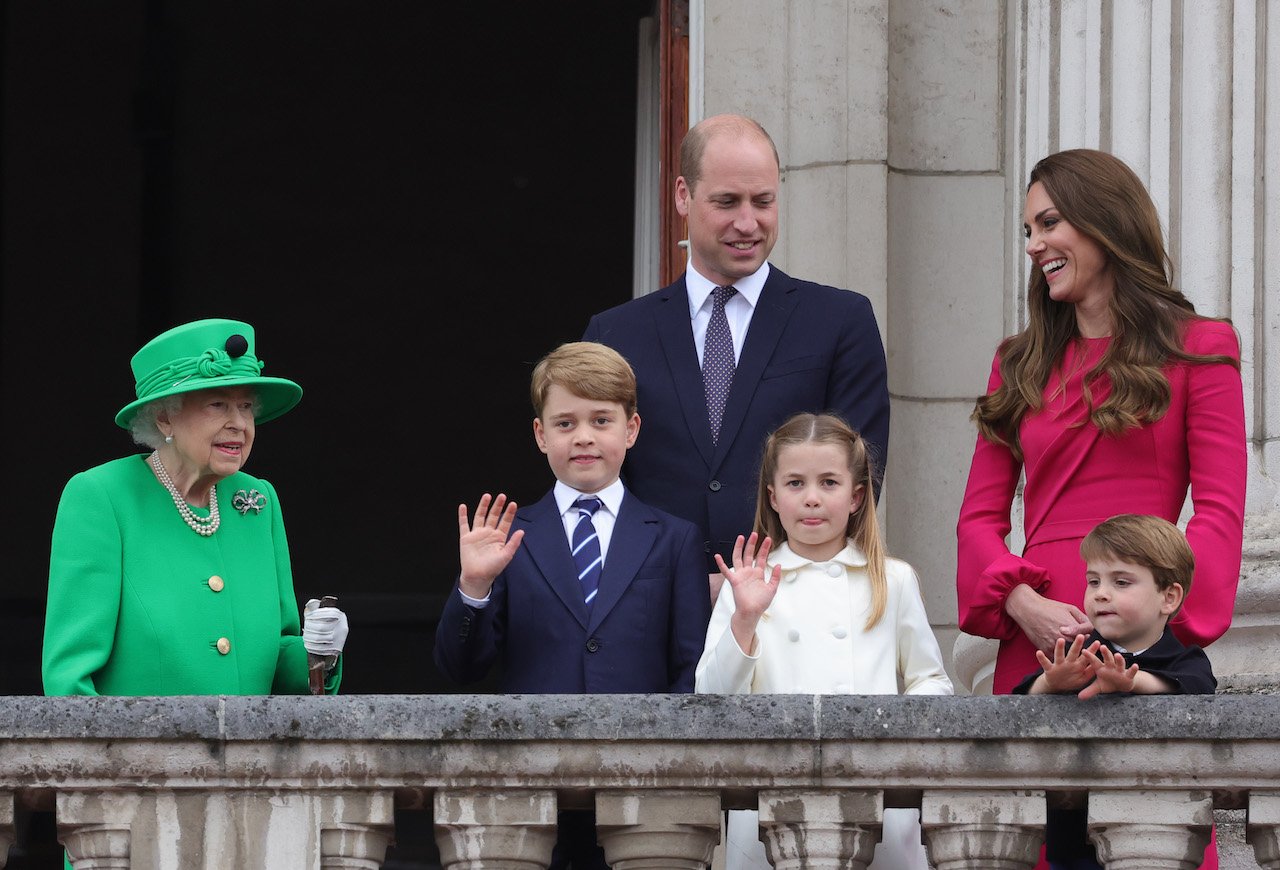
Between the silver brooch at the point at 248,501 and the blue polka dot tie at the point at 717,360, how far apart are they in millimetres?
897

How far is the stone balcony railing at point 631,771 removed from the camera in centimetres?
353

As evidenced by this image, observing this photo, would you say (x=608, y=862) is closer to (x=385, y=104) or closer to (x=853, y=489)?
(x=853, y=489)

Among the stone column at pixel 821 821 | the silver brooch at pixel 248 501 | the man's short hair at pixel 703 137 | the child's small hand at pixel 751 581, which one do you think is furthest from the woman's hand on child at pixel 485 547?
the man's short hair at pixel 703 137

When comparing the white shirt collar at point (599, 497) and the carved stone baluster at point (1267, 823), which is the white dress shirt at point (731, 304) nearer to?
the white shirt collar at point (599, 497)

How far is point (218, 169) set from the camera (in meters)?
12.0

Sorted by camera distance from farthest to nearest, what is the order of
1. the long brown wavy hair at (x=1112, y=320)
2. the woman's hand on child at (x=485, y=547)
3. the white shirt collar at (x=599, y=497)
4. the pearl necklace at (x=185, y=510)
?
the white shirt collar at (x=599, y=497), the pearl necklace at (x=185, y=510), the long brown wavy hair at (x=1112, y=320), the woman's hand on child at (x=485, y=547)

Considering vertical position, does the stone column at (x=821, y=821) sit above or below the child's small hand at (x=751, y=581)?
below

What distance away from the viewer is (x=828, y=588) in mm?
4184

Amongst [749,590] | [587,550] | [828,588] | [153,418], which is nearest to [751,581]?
[749,590]

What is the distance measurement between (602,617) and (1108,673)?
106 centimetres

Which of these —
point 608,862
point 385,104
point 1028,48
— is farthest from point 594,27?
point 608,862

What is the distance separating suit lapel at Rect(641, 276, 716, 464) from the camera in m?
4.65

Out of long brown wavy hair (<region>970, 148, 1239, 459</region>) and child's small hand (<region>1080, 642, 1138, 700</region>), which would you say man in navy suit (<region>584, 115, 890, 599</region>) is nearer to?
long brown wavy hair (<region>970, 148, 1239, 459</region>)

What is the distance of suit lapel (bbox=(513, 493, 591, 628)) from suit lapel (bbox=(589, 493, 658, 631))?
0.04 metres
